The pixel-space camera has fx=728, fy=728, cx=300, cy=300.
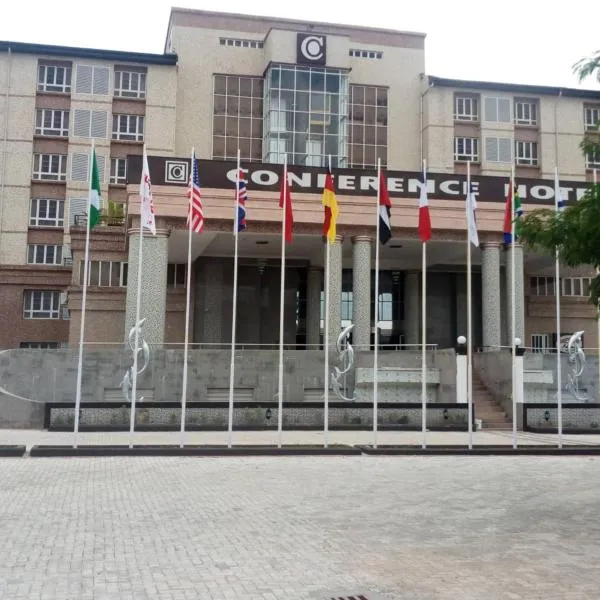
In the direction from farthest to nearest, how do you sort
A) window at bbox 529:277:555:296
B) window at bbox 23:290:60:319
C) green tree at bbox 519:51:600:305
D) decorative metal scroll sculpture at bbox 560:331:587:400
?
window at bbox 23:290:60:319 → window at bbox 529:277:555:296 → decorative metal scroll sculpture at bbox 560:331:587:400 → green tree at bbox 519:51:600:305

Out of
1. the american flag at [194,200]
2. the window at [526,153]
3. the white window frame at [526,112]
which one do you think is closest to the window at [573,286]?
the window at [526,153]

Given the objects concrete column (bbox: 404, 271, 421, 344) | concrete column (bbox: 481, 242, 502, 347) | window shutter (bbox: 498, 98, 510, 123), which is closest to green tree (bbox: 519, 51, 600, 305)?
concrete column (bbox: 481, 242, 502, 347)

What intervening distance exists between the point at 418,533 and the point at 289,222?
1409 centimetres

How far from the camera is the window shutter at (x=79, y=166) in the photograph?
47.8 meters

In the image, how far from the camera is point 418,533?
31.8 ft

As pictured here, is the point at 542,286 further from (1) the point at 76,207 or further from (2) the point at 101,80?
(2) the point at 101,80

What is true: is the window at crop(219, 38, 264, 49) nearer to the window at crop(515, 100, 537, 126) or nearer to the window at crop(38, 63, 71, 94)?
the window at crop(38, 63, 71, 94)

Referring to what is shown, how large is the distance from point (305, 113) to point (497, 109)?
14.4 m

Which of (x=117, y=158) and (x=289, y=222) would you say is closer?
(x=289, y=222)

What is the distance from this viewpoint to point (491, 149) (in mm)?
51812

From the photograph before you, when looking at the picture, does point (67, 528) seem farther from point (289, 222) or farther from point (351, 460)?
point (289, 222)

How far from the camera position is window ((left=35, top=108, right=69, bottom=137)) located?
4775cm

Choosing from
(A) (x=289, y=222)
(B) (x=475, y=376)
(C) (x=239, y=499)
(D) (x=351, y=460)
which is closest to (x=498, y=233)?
(B) (x=475, y=376)

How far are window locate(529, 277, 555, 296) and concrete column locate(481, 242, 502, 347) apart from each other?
11.6 m
